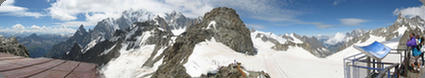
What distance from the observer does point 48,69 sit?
231cm

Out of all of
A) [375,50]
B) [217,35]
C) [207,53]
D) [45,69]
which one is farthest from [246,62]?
[217,35]

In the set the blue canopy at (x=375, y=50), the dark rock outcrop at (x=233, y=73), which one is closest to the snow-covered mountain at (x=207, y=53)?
the dark rock outcrop at (x=233, y=73)

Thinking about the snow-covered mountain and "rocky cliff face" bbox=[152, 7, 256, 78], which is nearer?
the snow-covered mountain

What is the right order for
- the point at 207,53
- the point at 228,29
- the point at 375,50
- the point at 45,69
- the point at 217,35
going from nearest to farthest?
the point at 45,69
the point at 375,50
the point at 207,53
the point at 217,35
the point at 228,29

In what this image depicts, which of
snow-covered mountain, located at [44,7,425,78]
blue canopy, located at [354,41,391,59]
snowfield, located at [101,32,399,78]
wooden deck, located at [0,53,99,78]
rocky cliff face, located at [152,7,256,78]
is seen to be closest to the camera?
wooden deck, located at [0,53,99,78]

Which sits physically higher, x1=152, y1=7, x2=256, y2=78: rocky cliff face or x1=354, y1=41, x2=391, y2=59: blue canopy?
x1=152, y1=7, x2=256, y2=78: rocky cliff face

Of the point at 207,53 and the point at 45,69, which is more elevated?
the point at 207,53

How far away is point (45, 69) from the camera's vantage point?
2.29 metres

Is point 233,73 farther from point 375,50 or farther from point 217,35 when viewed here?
point 217,35

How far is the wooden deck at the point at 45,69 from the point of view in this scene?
206cm

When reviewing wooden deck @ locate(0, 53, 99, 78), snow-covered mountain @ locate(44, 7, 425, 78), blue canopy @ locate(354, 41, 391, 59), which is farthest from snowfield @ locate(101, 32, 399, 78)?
blue canopy @ locate(354, 41, 391, 59)

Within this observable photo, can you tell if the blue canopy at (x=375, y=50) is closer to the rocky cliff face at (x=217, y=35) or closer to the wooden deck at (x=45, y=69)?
the wooden deck at (x=45, y=69)

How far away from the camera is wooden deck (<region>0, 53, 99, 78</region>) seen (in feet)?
6.76

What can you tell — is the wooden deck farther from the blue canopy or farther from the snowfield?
the blue canopy
